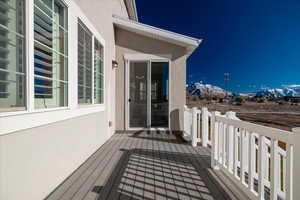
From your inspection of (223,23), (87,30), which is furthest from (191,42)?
(223,23)

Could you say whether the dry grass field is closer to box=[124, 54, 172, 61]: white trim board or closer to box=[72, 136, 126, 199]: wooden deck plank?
box=[124, 54, 172, 61]: white trim board

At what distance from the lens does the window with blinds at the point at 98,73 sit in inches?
150

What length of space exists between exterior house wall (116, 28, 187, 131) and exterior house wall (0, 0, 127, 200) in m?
1.88

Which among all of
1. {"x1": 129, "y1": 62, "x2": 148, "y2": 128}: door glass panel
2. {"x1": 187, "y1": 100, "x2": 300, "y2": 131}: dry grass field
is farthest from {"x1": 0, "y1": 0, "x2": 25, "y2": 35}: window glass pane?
{"x1": 187, "y1": 100, "x2": 300, "y2": 131}: dry grass field

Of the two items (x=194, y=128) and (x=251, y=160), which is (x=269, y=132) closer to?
(x=251, y=160)

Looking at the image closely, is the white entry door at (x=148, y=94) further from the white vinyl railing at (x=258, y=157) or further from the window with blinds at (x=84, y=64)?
the white vinyl railing at (x=258, y=157)

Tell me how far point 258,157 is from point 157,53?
434 cm

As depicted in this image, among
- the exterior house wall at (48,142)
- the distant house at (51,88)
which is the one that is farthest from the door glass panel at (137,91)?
the exterior house wall at (48,142)

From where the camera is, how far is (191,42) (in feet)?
16.7

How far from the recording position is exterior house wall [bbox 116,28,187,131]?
5465 mm

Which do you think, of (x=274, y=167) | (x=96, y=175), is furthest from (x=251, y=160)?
(x=96, y=175)

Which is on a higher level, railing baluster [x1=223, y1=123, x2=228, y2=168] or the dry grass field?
railing baluster [x1=223, y1=123, x2=228, y2=168]

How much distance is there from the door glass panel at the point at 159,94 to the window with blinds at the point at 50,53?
3.41 meters

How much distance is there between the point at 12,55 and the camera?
1535 mm
